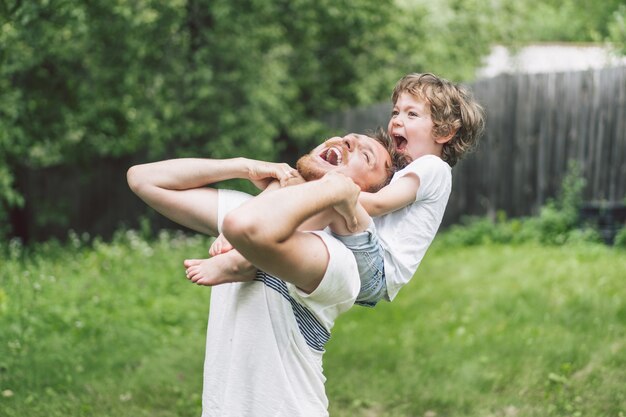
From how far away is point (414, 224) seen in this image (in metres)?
2.40

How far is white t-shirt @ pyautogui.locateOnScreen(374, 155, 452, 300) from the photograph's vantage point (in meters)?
2.34

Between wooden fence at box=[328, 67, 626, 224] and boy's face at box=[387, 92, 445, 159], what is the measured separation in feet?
19.8

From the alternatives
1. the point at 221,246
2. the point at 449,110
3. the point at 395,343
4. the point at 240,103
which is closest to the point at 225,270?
the point at 221,246

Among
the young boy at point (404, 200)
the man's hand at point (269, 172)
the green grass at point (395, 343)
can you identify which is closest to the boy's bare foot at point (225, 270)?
the young boy at point (404, 200)

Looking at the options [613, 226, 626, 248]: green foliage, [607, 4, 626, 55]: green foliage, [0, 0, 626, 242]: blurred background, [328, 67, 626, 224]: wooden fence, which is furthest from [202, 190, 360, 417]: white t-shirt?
[328, 67, 626, 224]: wooden fence

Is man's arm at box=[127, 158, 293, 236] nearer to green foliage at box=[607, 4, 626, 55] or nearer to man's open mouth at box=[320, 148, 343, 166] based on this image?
man's open mouth at box=[320, 148, 343, 166]

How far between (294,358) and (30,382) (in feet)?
9.77

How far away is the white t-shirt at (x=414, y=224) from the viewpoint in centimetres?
234

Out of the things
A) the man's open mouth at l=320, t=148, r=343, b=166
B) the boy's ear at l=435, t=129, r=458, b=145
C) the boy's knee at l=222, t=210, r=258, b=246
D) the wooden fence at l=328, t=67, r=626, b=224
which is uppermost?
the boy's ear at l=435, t=129, r=458, b=145

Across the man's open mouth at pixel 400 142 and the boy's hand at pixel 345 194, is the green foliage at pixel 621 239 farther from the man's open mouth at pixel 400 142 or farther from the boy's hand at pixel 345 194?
the boy's hand at pixel 345 194

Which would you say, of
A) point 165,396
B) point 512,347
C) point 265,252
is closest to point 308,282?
point 265,252

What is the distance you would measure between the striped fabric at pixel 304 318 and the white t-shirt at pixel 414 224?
0.25m

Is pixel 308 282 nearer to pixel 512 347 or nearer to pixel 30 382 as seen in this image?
pixel 30 382

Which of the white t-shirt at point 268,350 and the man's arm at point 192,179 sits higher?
the man's arm at point 192,179
